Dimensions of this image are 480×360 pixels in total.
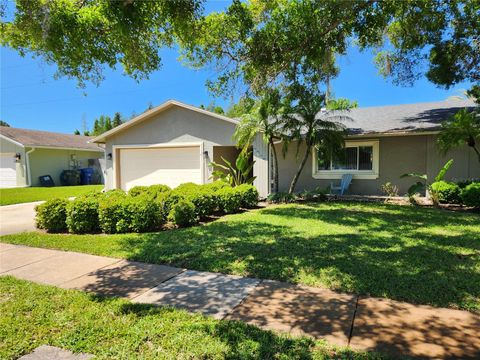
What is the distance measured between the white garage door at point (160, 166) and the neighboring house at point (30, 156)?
33.4 feet

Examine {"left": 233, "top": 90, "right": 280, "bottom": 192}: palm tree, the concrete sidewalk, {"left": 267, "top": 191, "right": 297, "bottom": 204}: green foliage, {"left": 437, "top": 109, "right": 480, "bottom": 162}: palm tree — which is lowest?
the concrete sidewalk

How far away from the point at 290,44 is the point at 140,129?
32.4ft

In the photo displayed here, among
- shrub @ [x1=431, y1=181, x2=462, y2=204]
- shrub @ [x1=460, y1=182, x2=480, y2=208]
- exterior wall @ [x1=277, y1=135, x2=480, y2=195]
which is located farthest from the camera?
exterior wall @ [x1=277, y1=135, x2=480, y2=195]

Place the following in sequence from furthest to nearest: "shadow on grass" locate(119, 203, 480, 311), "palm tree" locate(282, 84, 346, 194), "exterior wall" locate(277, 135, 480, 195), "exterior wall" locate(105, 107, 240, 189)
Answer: "exterior wall" locate(105, 107, 240, 189) → "exterior wall" locate(277, 135, 480, 195) → "palm tree" locate(282, 84, 346, 194) → "shadow on grass" locate(119, 203, 480, 311)

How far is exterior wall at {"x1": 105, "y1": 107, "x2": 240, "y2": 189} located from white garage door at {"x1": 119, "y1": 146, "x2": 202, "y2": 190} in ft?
1.65

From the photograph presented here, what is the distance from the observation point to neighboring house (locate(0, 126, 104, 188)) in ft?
71.3

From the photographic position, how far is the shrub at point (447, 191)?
10773 mm

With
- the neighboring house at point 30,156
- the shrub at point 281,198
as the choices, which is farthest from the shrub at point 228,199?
the neighboring house at point 30,156

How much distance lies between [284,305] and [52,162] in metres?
25.2

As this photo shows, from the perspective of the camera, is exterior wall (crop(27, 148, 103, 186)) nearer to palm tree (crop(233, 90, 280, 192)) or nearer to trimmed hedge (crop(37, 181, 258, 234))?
trimmed hedge (crop(37, 181, 258, 234))

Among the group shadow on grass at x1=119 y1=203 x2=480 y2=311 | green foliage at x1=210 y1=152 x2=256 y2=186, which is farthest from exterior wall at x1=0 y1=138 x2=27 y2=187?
shadow on grass at x1=119 y1=203 x2=480 y2=311

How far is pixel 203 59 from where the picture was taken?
30.5 ft

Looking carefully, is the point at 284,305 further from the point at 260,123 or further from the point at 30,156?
the point at 30,156

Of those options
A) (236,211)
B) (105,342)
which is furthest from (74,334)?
(236,211)
